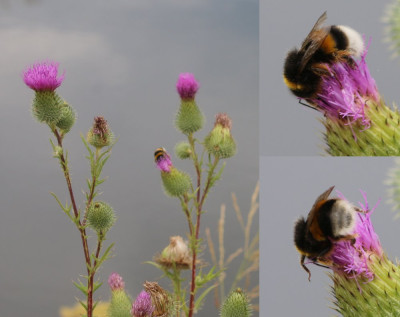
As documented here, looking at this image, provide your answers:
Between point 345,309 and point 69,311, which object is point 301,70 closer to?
point 345,309

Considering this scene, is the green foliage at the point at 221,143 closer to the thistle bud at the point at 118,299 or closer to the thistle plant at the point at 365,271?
the thistle bud at the point at 118,299

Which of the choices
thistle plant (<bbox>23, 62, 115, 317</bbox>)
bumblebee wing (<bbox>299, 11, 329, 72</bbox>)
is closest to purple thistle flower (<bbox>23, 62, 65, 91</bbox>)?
thistle plant (<bbox>23, 62, 115, 317</bbox>)

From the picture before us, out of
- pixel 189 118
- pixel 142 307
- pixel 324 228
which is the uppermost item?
pixel 189 118

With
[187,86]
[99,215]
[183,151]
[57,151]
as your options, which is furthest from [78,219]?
[187,86]

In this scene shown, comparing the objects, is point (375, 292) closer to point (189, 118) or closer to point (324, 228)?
point (324, 228)

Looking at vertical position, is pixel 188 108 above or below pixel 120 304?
above

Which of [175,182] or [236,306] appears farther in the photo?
[175,182]

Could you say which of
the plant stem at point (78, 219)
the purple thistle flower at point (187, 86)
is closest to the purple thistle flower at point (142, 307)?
the plant stem at point (78, 219)

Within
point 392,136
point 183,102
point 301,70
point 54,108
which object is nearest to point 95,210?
point 54,108
